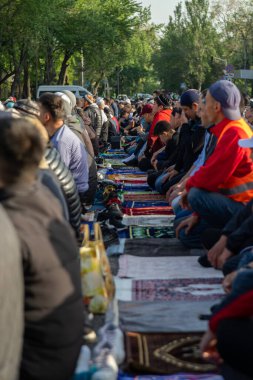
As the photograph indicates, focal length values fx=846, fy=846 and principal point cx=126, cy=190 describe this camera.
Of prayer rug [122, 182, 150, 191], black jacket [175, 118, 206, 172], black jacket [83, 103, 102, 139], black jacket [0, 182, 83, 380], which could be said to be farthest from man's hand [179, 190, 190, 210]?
black jacket [83, 103, 102, 139]

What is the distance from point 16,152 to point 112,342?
178 centimetres

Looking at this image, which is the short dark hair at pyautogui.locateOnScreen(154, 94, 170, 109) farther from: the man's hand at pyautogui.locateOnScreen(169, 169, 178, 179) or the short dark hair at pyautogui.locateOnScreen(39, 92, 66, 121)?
the short dark hair at pyautogui.locateOnScreen(39, 92, 66, 121)

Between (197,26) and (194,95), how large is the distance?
9530 cm

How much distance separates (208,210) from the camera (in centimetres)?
822

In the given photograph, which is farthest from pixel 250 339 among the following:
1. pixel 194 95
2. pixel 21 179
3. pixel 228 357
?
pixel 194 95

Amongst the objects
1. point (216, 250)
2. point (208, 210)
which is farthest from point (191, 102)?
point (216, 250)

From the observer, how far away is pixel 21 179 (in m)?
4.05

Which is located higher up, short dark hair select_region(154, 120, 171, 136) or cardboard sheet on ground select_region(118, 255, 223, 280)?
short dark hair select_region(154, 120, 171, 136)

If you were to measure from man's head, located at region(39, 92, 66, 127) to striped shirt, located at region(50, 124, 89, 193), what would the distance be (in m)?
0.27

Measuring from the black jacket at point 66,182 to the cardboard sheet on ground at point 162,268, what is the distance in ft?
2.19

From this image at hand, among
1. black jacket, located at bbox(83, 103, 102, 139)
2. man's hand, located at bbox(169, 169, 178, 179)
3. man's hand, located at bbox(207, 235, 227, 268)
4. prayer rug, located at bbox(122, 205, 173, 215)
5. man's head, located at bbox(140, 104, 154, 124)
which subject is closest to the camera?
man's hand, located at bbox(207, 235, 227, 268)

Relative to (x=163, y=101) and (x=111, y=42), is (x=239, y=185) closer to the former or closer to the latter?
(x=163, y=101)

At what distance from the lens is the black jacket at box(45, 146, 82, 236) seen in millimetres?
7414

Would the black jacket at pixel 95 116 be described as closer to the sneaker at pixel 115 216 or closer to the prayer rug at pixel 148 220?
the sneaker at pixel 115 216
